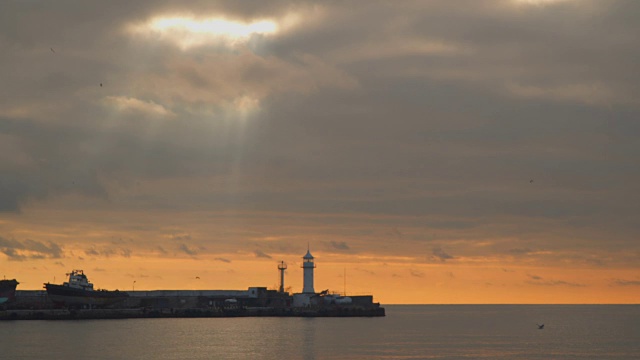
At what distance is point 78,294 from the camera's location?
166 m

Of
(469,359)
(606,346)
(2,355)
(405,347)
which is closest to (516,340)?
(606,346)

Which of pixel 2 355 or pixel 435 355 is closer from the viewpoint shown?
pixel 2 355

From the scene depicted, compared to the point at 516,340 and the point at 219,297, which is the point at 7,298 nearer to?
the point at 219,297

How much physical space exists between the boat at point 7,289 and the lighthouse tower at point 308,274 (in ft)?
174

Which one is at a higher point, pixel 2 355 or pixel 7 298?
pixel 7 298

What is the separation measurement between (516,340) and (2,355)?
79102 millimetres

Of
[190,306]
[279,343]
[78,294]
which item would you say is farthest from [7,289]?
[279,343]

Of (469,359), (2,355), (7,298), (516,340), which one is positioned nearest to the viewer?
(2,355)

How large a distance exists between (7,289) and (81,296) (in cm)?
1259

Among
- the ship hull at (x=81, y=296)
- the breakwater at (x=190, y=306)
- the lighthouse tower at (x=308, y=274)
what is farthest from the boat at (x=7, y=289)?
the lighthouse tower at (x=308, y=274)

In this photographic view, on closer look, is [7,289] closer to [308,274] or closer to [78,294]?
[78,294]

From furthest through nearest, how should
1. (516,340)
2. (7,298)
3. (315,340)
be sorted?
(7,298) → (516,340) → (315,340)

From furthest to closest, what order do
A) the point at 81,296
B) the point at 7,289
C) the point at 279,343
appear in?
the point at 81,296 < the point at 7,289 < the point at 279,343

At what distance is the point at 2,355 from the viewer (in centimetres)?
9819
